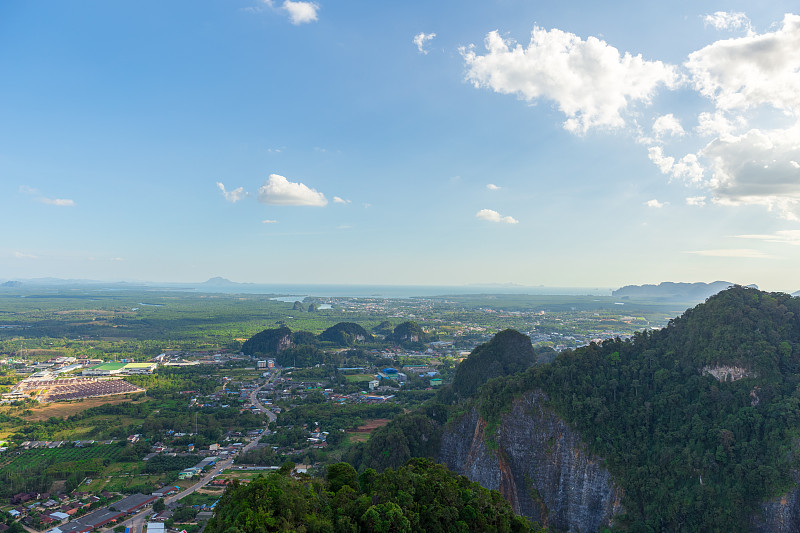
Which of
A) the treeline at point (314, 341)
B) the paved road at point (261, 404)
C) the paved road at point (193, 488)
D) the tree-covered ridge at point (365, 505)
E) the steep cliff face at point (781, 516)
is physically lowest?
the paved road at point (261, 404)

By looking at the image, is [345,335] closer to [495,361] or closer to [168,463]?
[495,361]

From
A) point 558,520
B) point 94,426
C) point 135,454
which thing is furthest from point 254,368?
point 558,520

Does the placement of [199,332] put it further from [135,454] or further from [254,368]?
[135,454]

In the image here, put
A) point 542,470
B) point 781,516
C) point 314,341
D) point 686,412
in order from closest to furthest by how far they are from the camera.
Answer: point 781,516 → point 686,412 → point 542,470 → point 314,341

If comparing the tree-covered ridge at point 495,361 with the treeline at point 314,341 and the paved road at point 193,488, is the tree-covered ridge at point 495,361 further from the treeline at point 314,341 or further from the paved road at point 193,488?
the treeline at point 314,341

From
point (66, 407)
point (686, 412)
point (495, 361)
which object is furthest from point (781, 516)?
point (66, 407)

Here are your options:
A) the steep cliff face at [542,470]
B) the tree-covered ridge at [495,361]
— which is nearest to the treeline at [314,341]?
the tree-covered ridge at [495,361]
